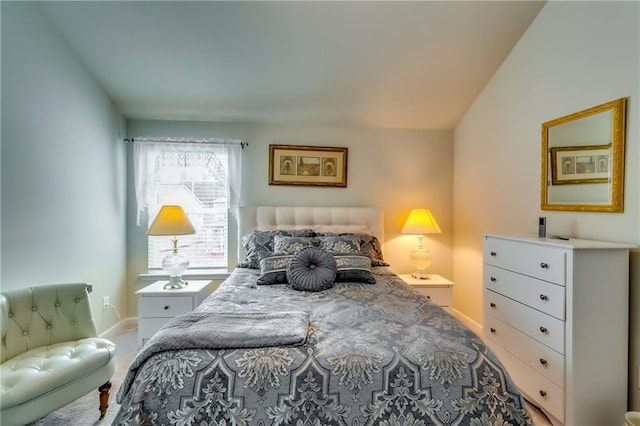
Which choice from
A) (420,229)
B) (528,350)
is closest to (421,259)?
(420,229)

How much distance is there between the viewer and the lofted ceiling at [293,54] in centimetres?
240

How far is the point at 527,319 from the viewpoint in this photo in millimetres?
2008

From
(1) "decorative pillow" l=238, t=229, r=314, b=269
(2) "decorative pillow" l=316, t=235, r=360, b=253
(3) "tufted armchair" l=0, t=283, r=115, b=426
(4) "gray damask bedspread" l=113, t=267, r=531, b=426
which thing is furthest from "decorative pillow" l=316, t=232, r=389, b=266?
A: (3) "tufted armchair" l=0, t=283, r=115, b=426

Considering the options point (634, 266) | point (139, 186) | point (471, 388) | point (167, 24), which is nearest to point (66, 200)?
point (139, 186)

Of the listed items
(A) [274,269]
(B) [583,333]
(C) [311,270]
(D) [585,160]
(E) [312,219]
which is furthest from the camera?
(E) [312,219]

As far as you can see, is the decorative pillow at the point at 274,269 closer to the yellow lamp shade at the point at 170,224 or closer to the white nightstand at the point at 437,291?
the yellow lamp shade at the point at 170,224

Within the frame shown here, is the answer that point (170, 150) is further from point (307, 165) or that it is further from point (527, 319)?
point (527, 319)

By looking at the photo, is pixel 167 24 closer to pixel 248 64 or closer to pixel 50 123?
pixel 248 64

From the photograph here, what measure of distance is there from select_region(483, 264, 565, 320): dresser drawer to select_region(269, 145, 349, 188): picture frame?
1.85 metres

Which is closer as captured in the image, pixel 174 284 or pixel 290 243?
pixel 290 243

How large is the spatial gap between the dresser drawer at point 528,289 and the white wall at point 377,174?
4.32 ft

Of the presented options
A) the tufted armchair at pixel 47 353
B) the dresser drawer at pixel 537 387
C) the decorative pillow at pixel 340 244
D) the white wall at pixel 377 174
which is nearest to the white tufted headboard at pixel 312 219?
the white wall at pixel 377 174

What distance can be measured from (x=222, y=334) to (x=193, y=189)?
254cm

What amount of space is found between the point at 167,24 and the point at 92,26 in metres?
0.61
